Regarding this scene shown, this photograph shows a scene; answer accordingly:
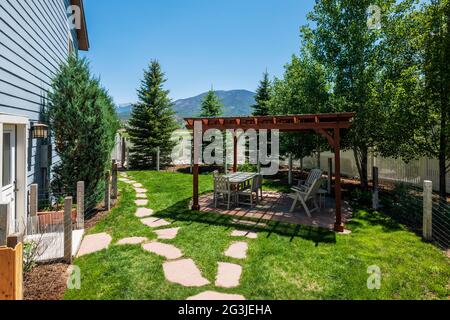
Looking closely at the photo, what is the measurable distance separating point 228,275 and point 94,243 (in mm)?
2671

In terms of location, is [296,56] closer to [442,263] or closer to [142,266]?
[442,263]

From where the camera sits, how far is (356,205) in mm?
7820

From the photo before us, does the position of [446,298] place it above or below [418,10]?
below

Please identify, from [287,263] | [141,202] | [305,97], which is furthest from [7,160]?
[305,97]

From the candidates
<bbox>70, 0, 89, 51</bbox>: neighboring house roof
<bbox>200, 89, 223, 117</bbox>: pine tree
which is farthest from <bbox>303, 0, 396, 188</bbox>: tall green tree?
<bbox>70, 0, 89, 51</bbox>: neighboring house roof

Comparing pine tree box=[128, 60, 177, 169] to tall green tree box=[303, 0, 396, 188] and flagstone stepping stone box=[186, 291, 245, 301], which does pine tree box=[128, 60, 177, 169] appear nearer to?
tall green tree box=[303, 0, 396, 188]

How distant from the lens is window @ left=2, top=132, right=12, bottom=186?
484 cm

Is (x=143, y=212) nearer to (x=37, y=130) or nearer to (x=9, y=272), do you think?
(x=37, y=130)

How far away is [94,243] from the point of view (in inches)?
193

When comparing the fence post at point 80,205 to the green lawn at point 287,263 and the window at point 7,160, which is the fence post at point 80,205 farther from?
the window at point 7,160

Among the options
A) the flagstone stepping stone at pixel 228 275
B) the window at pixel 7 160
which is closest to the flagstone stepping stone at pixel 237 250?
the flagstone stepping stone at pixel 228 275

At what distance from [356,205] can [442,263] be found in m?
3.70

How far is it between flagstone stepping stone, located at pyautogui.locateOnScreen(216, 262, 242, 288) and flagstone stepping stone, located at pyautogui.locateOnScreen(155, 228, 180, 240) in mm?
1490
